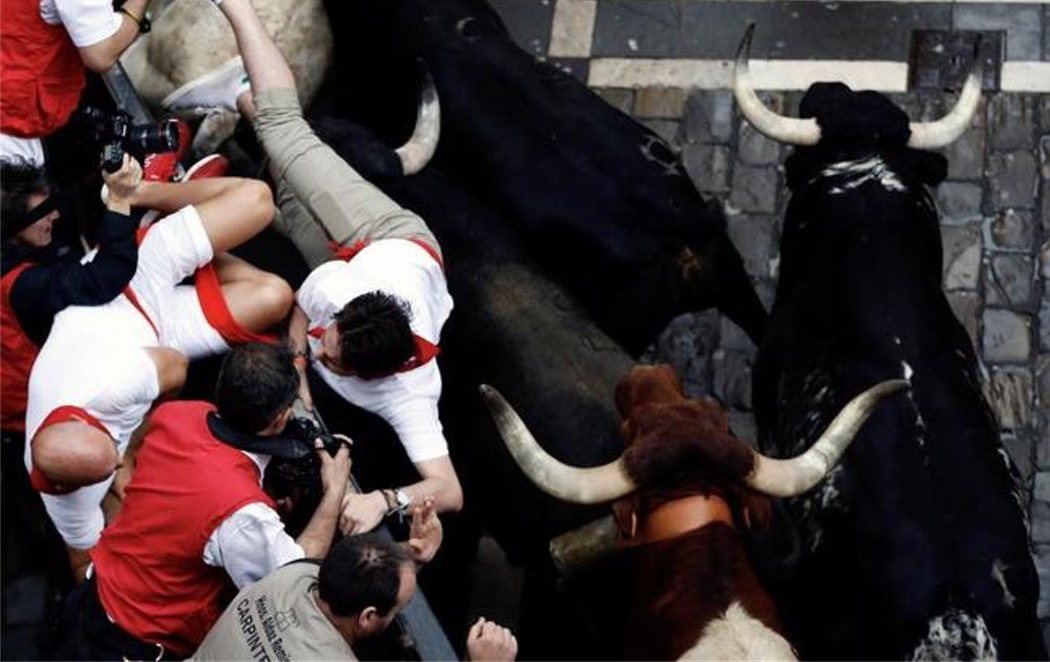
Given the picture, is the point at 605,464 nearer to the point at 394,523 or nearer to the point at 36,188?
the point at 394,523

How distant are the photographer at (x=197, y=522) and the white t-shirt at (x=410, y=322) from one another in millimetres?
375

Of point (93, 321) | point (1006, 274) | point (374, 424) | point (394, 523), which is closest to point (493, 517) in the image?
point (374, 424)

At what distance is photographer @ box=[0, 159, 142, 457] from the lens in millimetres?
6133

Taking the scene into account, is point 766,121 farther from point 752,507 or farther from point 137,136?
point 137,136

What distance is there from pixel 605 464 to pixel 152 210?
1.72 m

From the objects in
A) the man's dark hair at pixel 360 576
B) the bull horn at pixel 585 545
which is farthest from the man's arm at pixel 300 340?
the man's dark hair at pixel 360 576

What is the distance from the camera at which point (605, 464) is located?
6434 mm

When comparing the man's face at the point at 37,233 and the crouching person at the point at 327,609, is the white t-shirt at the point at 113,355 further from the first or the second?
the crouching person at the point at 327,609

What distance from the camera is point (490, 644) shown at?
542 centimetres

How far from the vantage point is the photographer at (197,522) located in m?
5.68

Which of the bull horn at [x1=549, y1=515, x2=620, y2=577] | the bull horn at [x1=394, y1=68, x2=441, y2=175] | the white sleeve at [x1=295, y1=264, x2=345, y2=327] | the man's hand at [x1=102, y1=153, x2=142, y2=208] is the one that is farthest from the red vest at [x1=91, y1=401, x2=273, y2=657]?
the bull horn at [x1=394, y1=68, x2=441, y2=175]

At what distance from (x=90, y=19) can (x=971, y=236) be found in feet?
12.8

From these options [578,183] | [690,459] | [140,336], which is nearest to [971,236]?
[578,183]

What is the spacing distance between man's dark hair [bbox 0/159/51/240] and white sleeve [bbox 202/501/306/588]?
4.66ft
